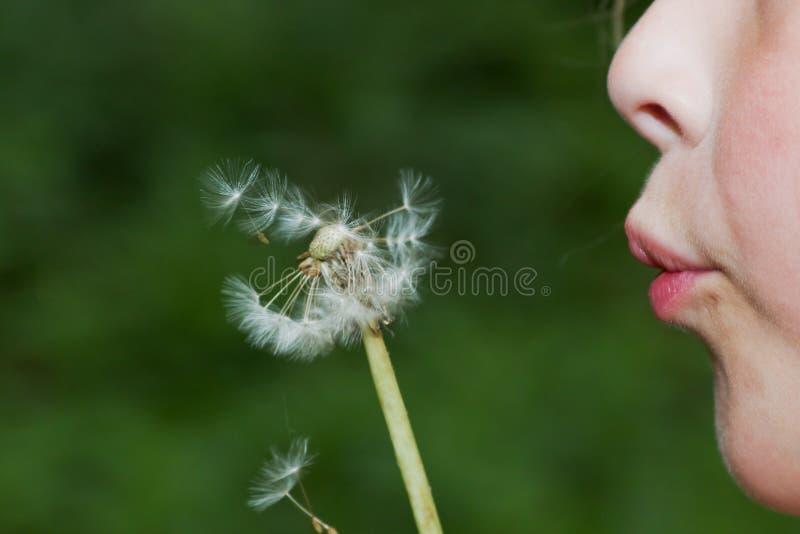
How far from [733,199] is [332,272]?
30 cm

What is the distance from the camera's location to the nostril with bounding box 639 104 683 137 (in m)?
0.90

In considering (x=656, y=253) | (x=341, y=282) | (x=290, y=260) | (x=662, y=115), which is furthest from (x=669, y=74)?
(x=290, y=260)

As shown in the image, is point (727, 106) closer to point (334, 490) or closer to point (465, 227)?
point (334, 490)

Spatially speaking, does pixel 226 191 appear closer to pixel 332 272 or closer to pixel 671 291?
pixel 332 272

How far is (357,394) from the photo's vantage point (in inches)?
98.3

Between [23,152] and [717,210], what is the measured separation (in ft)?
7.66

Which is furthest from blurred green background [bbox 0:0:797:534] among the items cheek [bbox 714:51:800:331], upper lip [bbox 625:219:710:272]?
cheek [bbox 714:51:800:331]

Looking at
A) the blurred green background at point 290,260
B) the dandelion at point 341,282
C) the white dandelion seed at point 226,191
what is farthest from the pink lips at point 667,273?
the blurred green background at point 290,260

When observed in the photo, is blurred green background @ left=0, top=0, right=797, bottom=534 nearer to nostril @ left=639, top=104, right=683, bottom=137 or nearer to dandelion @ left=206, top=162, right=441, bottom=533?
dandelion @ left=206, top=162, right=441, bottom=533

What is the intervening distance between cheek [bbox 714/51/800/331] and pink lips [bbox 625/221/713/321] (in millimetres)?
64

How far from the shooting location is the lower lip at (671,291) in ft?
3.00

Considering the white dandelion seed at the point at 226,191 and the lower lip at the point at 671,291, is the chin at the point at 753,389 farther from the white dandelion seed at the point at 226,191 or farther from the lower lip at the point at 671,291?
the white dandelion seed at the point at 226,191

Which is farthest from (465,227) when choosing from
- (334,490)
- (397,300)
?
(397,300)

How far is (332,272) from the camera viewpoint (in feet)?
3.02
